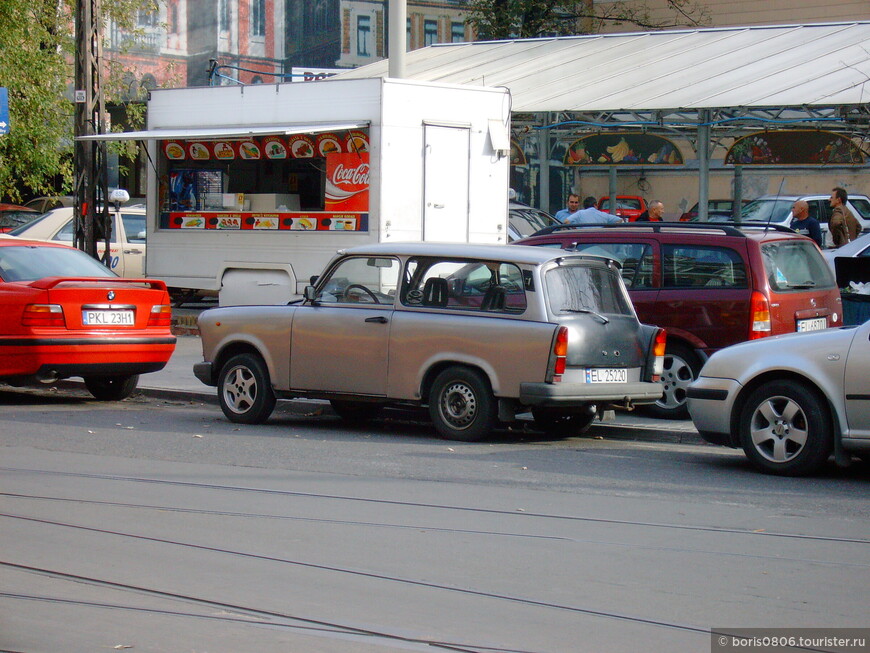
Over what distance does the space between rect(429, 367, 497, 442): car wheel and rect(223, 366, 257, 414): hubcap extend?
74.8 inches

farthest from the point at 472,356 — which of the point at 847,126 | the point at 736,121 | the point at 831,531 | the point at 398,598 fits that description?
the point at 847,126

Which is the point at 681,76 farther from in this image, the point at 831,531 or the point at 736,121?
the point at 831,531

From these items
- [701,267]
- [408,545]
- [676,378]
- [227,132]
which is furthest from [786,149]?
[408,545]

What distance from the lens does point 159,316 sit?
12766 millimetres

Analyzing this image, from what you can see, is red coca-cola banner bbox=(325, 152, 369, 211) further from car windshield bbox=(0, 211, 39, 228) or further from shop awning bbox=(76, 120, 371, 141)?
car windshield bbox=(0, 211, 39, 228)

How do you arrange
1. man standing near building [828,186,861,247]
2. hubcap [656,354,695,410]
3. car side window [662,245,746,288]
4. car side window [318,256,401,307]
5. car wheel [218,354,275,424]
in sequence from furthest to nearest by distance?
man standing near building [828,186,861,247] → hubcap [656,354,695,410] → car side window [662,245,746,288] → car wheel [218,354,275,424] → car side window [318,256,401,307]

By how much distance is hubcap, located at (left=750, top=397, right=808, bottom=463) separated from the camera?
870 centimetres

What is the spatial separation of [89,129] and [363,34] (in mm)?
54673

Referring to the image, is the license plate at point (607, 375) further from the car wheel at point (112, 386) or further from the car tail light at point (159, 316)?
the car wheel at point (112, 386)

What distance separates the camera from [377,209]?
16.1 meters

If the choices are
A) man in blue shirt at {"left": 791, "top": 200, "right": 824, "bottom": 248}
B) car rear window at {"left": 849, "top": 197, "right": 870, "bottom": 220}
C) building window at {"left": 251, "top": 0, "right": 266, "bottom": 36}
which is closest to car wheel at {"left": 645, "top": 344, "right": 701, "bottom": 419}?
man in blue shirt at {"left": 791, "top": 200, "right": 824, "bottom": 248}

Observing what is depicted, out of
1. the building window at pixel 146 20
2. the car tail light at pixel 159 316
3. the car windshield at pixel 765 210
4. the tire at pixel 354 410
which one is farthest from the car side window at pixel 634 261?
the building window at pixel 146 20

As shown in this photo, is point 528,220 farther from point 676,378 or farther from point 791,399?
point 791,399

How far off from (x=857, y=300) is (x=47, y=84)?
18213 millimetres
